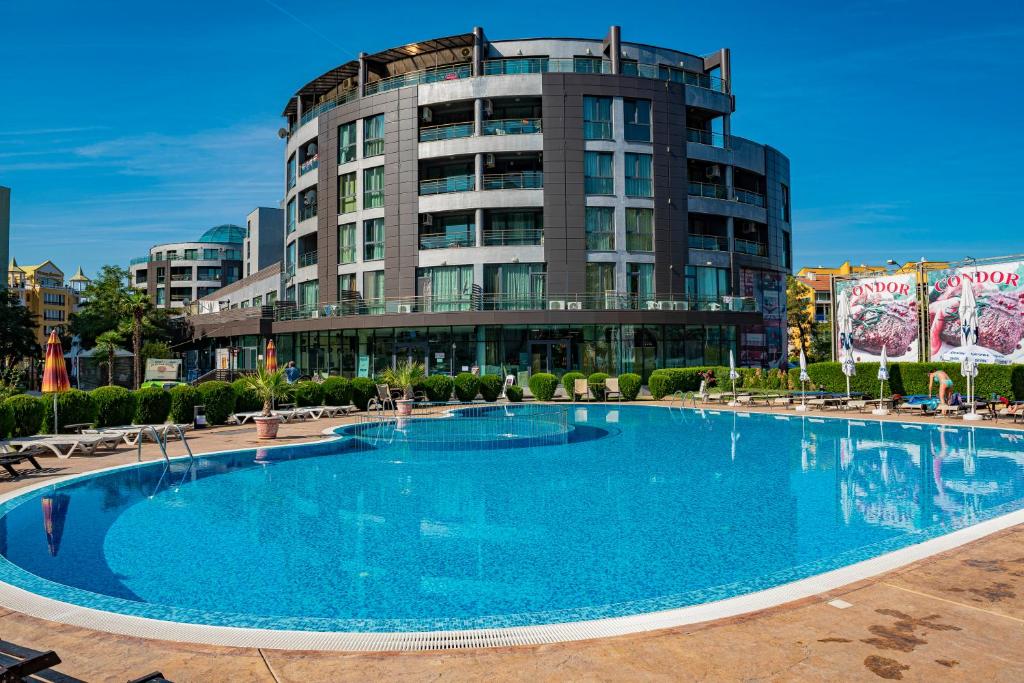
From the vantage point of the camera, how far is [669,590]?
7.04 meters

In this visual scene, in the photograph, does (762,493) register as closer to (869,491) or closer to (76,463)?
(869,491)

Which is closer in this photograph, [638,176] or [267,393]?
[267,393]

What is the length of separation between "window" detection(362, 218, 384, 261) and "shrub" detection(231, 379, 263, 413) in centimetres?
1779

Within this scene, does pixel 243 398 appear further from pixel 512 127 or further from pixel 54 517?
pixel 512 127

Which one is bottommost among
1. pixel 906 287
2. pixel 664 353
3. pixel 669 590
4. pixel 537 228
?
pixel 669 590

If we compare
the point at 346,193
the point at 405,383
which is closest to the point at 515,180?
the point at 346,193

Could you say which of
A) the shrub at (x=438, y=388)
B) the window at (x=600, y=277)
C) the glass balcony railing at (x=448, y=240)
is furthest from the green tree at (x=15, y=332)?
the window at (x=600, y=277)

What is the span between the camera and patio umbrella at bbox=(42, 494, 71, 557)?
887 centimetres

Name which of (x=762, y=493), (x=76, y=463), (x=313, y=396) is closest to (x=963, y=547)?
(x=762, y=493)

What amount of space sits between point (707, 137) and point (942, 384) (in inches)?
930

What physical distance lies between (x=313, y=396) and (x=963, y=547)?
22.9 meters

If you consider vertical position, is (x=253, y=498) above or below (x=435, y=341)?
below

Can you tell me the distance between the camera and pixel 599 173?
38750mm

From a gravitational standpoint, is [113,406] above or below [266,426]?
above
